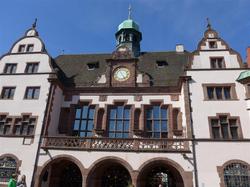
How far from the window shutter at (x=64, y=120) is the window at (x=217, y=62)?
12713 mm

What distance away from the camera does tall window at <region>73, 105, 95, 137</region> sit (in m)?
22.1

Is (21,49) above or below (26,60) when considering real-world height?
above

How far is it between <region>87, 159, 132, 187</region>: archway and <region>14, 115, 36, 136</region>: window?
6051mm

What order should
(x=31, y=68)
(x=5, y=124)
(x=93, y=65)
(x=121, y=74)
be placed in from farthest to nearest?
(x=93, y=65), (x=121, y=74), (x=31, y=68), (x=5, y=124)

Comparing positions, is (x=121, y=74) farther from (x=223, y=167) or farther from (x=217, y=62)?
(x=223, y=167)

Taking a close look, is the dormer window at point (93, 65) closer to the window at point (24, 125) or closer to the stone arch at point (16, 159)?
the window at point (24, 125)

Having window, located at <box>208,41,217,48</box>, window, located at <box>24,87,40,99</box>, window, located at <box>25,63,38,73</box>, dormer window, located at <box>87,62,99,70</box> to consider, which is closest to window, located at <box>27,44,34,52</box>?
window, located at <box>25,63,38,73</box>

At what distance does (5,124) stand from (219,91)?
16985 millimetres

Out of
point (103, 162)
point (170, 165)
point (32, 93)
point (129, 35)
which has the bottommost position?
point (170, 165)

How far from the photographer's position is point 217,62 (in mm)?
21781

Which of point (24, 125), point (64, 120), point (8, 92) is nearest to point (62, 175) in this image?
point (64, 120)

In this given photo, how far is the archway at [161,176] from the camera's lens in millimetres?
19172

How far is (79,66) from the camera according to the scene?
27.7m

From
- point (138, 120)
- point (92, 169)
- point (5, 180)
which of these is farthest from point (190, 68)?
point (5, 180)
